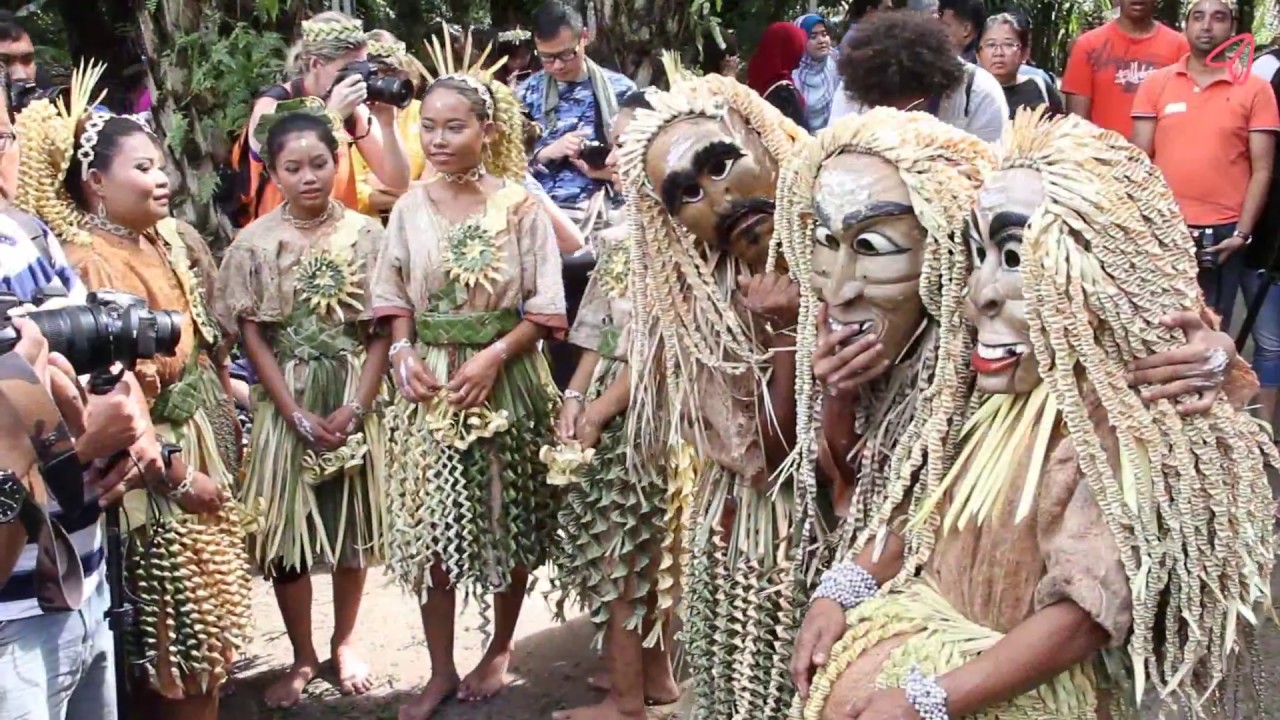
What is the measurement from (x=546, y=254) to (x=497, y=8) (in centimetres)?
628

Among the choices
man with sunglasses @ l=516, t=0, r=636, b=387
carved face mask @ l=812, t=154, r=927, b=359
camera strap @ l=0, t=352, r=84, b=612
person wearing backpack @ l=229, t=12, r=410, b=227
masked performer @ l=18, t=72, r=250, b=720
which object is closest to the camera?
camera strap @ l=0, t=352, r=84, b=612

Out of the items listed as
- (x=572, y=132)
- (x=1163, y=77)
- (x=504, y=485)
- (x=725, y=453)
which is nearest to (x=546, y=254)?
(x=504, y=485)

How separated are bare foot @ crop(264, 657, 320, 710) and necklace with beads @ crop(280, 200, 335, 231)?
4.59ft

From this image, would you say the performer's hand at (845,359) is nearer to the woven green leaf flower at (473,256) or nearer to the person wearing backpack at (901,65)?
the person wearing backpack at (901,65)

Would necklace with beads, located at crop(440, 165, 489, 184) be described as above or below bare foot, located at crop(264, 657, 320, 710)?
above

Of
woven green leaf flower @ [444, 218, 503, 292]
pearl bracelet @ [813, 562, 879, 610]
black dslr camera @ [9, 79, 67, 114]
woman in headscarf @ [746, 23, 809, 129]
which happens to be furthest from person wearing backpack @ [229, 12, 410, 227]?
pearl bracelet @ [813, 562, 879, 610]

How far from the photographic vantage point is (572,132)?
17.4 feet

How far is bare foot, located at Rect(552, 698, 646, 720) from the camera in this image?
3.80 m

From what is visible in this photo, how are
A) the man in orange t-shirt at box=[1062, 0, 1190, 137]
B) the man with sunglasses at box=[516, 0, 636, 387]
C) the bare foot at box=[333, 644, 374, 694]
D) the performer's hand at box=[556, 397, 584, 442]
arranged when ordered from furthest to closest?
the man in orange t-shirt at box=[1062, 0, 1190, 137]
the man with sunglasses at box=[516, 0, 636, 387]
the bare foot at box=[333, 644, 374, 694]
the performer's hand at box=[556, 397, 584, 442]

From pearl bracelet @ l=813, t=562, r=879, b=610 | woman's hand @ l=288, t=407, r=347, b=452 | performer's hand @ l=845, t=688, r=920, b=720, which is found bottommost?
woman's hand @ l=288, t=407, r=347, b=452

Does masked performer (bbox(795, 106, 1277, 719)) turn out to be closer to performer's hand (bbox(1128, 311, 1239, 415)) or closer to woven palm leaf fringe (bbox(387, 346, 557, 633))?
performer's hand (bbox(1128, 311, 1239, 415))

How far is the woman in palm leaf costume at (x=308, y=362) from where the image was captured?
158 inches

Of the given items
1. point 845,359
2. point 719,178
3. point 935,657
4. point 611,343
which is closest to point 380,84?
point 611,343

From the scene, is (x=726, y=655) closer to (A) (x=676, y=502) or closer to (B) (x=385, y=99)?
(A) (x=676, y=502)
